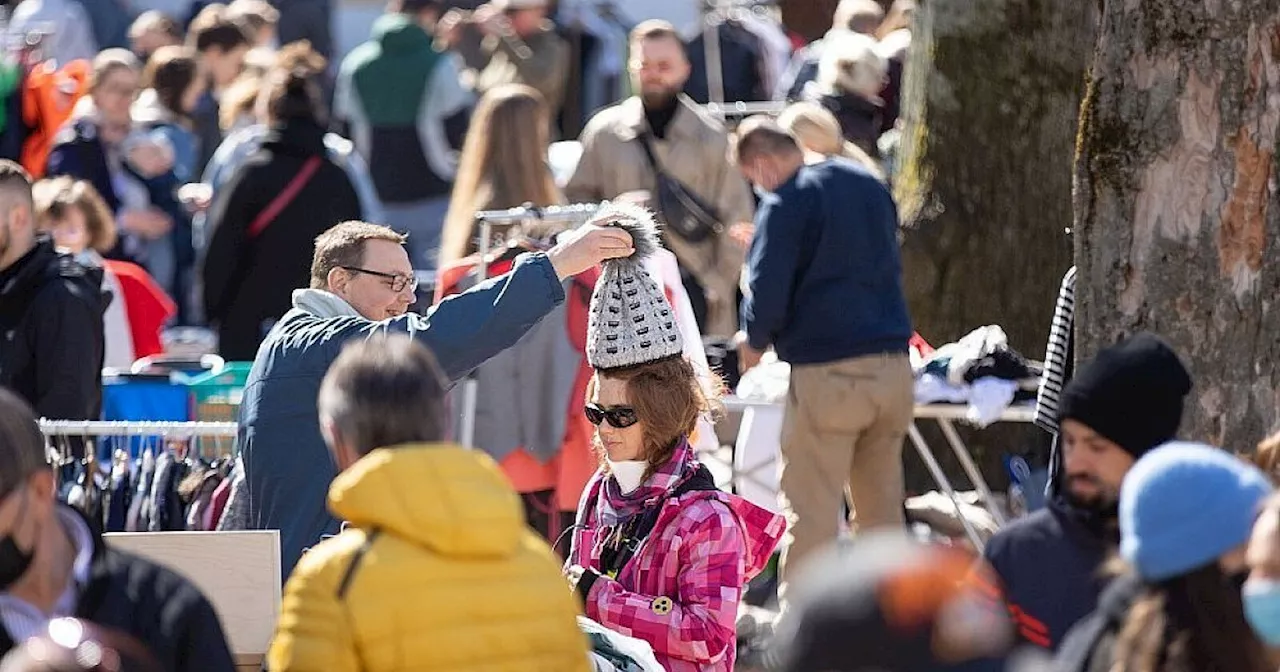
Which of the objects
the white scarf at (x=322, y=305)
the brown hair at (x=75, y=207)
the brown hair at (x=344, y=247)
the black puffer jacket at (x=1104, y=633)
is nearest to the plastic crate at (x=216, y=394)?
the brown hair at (x=75, y=207)

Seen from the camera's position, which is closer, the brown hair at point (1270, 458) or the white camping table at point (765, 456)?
the brown hair at point (1270, 458)

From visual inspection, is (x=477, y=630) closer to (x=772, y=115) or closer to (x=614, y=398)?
(x=614, y=398)

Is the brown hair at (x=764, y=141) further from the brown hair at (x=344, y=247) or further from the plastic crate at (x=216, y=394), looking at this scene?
the brown hair at (x=344, y=247)

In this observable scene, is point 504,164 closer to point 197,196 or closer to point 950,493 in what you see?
point 950,493

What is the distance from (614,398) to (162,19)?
417 inches

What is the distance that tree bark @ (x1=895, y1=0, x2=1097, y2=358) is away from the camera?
1101cm

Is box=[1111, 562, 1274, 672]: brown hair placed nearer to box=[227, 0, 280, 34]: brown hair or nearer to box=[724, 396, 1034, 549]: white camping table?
box=[724, 396, 1034, 549]: white camping table

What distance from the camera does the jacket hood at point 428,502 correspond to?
13.3 ft

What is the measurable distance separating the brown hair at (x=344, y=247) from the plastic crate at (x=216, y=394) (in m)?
2.63

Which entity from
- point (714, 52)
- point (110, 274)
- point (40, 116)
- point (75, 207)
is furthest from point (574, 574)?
point (714, 52)

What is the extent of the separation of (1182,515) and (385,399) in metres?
1.29

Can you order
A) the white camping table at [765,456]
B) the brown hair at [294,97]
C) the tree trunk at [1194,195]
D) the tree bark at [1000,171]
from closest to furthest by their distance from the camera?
1. the tree trunk at [1194,195]
2. the white camping table at [765,456]
3. the brown hair at [294,97]
4. the tree bark at [1000,171]

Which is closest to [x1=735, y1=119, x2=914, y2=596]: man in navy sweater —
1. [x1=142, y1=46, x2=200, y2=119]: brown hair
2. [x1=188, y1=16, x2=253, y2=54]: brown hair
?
[x1=142, y1=46, x2=200, y2=119]: brown hair

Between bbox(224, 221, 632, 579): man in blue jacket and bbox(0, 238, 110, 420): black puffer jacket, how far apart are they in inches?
84.0
